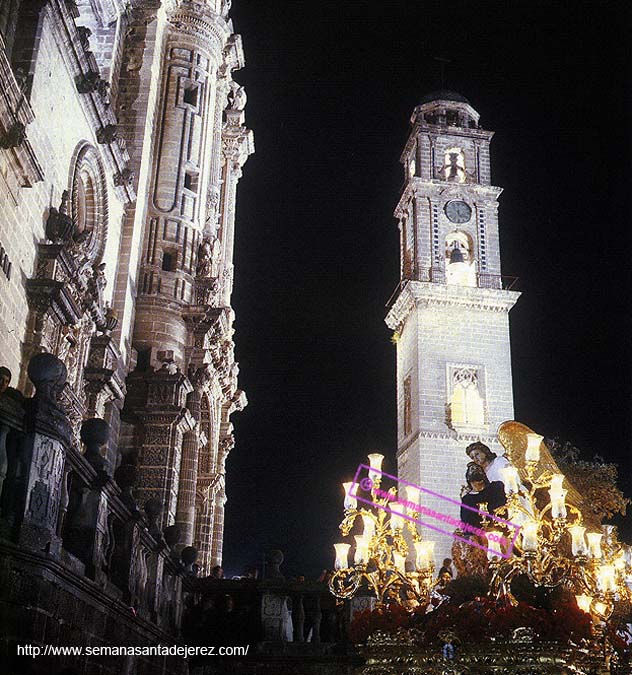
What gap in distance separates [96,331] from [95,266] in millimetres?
1415

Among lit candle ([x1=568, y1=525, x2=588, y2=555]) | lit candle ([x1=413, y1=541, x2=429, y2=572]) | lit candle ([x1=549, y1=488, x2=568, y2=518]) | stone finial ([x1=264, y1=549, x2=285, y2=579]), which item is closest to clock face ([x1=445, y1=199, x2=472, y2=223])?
stone finial ([x1=264, y1=549, x2=285, y2=579])

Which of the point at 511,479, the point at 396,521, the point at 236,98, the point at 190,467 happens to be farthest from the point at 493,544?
the point at 236,98

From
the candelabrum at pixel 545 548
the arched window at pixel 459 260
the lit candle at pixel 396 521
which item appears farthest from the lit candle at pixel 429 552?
the arched window at pixel 459 260

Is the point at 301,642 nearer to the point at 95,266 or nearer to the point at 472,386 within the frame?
the point at 95,266

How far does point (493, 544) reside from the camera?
9.55 m

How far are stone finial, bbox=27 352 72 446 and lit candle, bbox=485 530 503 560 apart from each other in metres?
4.72

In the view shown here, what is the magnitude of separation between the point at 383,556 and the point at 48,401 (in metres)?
5.45

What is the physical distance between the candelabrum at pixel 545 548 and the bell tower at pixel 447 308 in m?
25.0

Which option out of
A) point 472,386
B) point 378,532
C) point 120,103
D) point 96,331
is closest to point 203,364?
point 96,331

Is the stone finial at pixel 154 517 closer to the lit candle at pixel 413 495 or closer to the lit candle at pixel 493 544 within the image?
the lit candle at pixel 413 495

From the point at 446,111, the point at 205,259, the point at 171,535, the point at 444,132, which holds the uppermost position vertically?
the point at 446,111

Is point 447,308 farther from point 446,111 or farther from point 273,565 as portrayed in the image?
point 273,565

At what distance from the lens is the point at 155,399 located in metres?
20.5

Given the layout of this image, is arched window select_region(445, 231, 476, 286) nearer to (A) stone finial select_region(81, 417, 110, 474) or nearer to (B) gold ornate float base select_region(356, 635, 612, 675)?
(A) stone finial select_region(81, 417, 110, 474)
